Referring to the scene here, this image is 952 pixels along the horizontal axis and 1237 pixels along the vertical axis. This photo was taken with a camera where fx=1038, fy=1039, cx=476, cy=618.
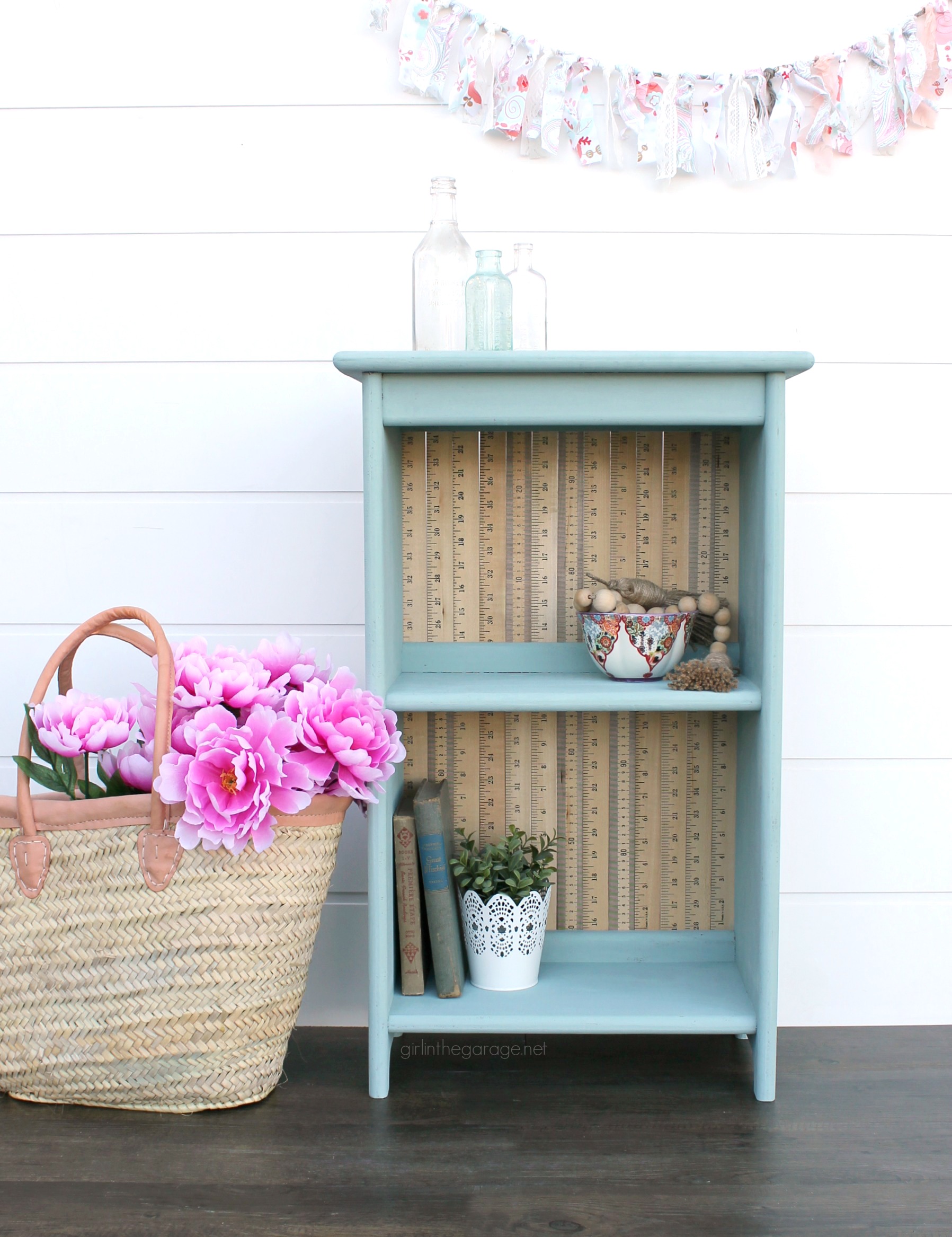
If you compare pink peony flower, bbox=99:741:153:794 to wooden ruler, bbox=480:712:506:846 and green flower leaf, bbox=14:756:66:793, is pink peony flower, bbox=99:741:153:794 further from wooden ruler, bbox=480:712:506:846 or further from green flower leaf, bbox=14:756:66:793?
wooden ruler, bbox=480:712:506:846

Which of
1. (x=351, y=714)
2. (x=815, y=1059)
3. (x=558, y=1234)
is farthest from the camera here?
(x=815, y=1059)

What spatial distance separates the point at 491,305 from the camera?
1.38 metres

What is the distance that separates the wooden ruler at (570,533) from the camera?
159cm

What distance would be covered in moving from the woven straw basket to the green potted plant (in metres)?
0.24

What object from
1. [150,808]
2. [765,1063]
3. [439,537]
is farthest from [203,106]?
[765,1063]

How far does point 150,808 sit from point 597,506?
78 cm

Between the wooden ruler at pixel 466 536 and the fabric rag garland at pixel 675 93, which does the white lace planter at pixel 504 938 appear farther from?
the fabric rag garland at pixel 675 93

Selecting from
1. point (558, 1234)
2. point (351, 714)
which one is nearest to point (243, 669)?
point (351, 714)

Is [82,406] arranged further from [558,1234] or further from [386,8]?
[558,1234]

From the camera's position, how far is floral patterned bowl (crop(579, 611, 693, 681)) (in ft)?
4.58

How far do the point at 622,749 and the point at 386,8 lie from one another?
3.86 ft

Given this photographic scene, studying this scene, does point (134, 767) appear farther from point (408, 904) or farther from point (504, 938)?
point (504, 938)

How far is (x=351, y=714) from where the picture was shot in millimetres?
1306

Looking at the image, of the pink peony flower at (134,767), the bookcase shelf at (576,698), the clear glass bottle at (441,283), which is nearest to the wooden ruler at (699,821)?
the bookcase shelf at (576,698)
